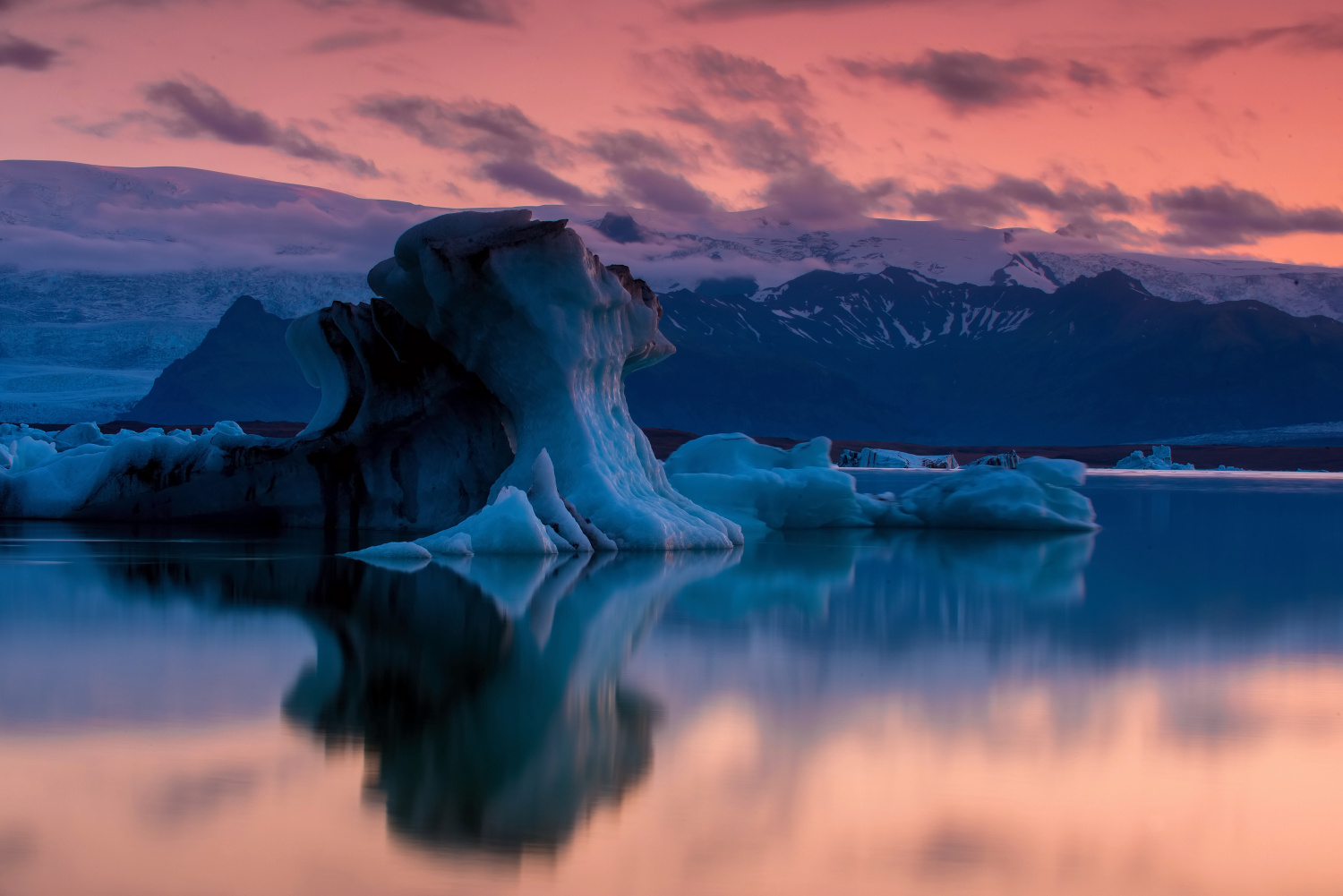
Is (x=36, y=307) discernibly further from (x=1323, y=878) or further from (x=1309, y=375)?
(x=1323, y=878)

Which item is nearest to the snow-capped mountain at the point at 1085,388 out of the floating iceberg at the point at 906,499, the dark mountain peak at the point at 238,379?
the dark mountain peak at the point at 238,379

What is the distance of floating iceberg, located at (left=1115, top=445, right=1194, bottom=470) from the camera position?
232ft

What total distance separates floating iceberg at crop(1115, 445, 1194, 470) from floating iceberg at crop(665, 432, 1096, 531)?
53.3 metres

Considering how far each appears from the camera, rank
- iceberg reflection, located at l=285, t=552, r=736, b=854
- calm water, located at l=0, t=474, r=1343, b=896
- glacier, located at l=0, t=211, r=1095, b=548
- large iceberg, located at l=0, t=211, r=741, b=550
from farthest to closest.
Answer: large iceberg, located at l=0, t=211, r=741, b=550, glacier, located at l=0, t=211, r=1095, b=548, iceberg reflection, located at l=285, t=552, r=736, b=854, calm water, located at l=0, t=474, r=1343, b=896

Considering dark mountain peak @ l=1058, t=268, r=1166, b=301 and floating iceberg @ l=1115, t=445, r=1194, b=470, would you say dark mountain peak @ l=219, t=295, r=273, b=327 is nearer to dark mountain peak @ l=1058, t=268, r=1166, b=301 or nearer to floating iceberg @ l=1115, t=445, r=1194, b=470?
floating iceberg @ l=1115, t=445, r=1194, b=470

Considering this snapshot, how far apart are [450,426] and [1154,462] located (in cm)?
5955

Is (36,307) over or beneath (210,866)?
over

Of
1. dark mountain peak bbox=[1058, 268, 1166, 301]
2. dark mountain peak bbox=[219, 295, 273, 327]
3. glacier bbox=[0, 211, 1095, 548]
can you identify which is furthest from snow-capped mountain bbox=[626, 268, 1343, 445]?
glacier bbox=[0, 211, 1095, 548]

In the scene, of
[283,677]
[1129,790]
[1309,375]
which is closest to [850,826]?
[1129,790]

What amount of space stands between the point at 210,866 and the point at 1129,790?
277 cm

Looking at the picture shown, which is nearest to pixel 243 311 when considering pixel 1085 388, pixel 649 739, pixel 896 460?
pixel 896 460

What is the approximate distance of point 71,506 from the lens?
17781 millimetres

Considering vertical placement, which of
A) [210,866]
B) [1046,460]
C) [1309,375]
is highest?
[1309,375]

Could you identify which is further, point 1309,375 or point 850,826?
point 1309,375
